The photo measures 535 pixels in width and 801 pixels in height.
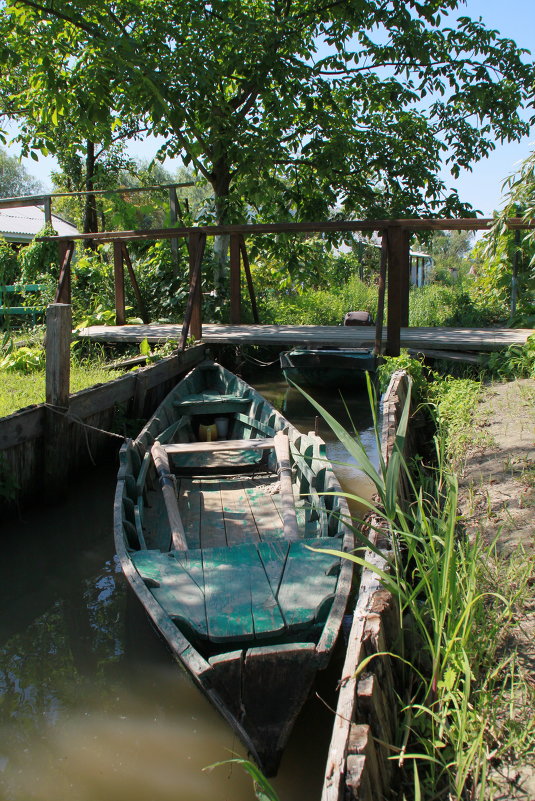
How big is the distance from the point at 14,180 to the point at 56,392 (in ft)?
259

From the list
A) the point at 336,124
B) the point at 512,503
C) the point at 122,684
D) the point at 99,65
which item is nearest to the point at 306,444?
the point at 512,503

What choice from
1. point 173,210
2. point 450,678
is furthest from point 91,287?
point 450,678

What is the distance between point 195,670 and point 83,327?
982cm

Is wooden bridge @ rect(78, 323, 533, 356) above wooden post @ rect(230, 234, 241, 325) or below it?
below

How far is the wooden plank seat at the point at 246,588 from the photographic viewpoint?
3029 millimetres

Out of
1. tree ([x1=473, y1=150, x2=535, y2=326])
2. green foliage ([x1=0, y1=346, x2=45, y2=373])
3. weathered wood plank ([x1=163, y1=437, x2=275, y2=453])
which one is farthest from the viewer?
tree ([x1=473, y1=150, x2=535, y2=326])

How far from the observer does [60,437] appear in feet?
20.0

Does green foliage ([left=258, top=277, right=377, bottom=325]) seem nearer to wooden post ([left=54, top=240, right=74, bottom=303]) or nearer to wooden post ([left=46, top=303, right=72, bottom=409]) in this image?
wooden post ([left=54, top=240, right=74, bottom=303])

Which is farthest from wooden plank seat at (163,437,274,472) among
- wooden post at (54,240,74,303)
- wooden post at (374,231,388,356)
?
wooden post at (54,240,74,303)

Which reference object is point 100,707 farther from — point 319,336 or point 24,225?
point 24,225

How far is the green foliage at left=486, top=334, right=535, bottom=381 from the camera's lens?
23.3 ft

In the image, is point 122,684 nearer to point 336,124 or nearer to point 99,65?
point 99,65

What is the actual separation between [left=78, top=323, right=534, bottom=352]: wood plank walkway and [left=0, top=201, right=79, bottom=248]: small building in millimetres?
11936

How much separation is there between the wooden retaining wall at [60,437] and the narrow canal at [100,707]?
2.28ft
